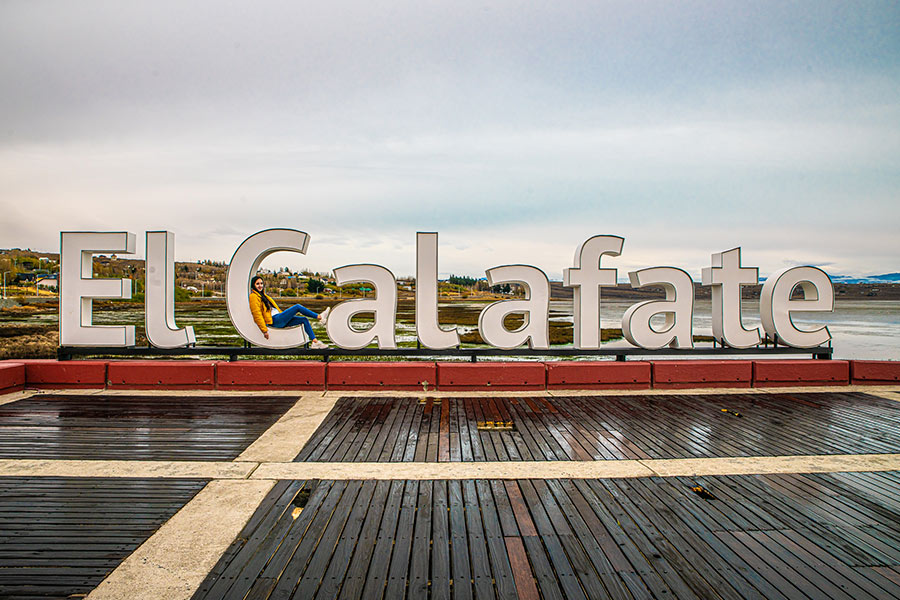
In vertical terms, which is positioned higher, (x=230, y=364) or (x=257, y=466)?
(x=230, y=364)

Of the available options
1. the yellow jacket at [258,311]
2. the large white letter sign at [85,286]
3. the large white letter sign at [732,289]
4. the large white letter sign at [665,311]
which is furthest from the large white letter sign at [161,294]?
the large white letter sign at [732,289]

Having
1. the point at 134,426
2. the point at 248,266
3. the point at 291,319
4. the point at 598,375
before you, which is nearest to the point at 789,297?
the point at 598,375

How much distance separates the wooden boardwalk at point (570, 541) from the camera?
3.45 m

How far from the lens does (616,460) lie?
6.01m

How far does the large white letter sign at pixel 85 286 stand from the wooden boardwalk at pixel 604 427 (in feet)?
17.0

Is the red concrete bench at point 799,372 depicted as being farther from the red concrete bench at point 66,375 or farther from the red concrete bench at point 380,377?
the red concrete bench at point 66,375

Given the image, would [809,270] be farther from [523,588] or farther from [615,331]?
[615,331]

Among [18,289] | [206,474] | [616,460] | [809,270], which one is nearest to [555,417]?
[616,460]

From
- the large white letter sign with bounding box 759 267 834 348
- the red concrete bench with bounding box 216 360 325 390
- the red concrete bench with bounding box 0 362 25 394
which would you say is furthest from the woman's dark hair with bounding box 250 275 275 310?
the large white letter sign with bounding box 759 267 834 348

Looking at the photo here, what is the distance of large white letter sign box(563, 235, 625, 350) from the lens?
33.7 feet

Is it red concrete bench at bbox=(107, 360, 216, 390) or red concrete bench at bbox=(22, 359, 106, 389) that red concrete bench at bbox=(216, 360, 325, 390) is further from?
red concrete bench at bbox=(22, 359, 106, 389)

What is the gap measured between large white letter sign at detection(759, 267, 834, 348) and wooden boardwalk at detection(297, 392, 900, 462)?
5.26 ft

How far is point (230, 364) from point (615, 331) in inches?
1151

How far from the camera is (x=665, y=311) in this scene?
34.3 feet
